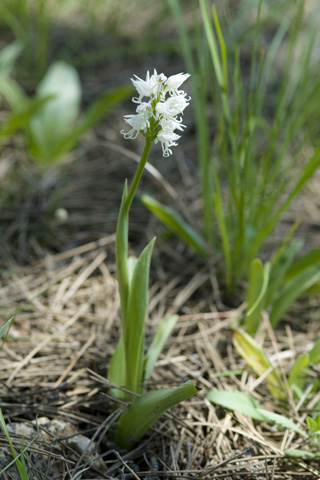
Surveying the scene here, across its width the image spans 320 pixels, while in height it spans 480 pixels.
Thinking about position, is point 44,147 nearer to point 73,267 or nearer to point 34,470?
point 73,267

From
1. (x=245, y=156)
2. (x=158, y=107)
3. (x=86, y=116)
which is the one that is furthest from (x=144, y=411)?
(x=86, y=116)

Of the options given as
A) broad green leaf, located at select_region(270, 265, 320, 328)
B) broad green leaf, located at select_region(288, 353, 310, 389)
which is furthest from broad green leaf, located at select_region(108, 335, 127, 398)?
broad green leaf, located at select_region(270, 265, 320, 328)

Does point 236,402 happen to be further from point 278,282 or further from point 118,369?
point 278,282

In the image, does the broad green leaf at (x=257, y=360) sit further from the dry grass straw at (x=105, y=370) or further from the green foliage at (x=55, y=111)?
the green foliage at (x=55, y=111)

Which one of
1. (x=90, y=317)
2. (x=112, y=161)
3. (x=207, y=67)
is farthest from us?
(x=112, y=161)

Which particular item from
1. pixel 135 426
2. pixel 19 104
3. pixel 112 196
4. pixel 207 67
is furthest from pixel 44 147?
pixel 135 426

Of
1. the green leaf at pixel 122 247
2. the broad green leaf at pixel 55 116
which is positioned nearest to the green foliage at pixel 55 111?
the broad green leaf at pixel 55 116
